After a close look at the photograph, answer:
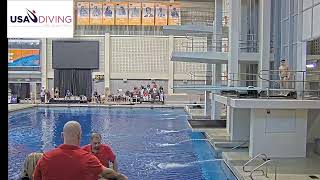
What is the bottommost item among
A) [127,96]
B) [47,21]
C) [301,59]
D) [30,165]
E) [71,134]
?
[127,96]

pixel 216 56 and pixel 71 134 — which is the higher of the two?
pixel 216 56

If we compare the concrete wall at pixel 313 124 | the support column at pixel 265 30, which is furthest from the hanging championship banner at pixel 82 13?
the concrete wall at pixel 313 124

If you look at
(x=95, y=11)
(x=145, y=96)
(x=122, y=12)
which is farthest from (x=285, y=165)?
(x=95, y=11)

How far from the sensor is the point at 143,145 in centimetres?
1471

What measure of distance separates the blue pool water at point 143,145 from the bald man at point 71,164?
3548 mm

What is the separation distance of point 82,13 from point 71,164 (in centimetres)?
3641

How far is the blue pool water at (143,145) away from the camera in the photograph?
1041 cm

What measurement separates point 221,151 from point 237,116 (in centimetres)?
198

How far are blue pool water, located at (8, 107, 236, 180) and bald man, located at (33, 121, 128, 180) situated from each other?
355cm

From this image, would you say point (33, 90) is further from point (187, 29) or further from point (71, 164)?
point (71, 164)

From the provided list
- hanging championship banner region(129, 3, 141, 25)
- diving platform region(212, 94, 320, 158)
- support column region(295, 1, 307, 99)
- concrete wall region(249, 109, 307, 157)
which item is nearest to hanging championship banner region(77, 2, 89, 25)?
hanging championship banner region(129, 3, 141, 25)

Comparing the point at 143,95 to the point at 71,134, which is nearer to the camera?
the point at 71,134

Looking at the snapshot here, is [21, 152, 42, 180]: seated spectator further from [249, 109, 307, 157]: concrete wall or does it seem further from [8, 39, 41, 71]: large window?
[8, 39, 41, 71]: large window

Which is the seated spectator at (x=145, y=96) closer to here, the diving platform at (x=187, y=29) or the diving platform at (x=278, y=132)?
the diving platform at (x=187, y=29)
